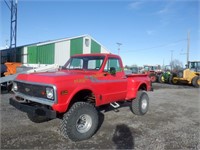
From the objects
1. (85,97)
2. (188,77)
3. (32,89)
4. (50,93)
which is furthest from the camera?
(188,77)

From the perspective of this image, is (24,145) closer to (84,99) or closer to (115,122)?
(84,99)

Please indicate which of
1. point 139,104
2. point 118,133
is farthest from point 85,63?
point 139,104

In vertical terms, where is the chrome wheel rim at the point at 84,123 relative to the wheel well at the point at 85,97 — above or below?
below

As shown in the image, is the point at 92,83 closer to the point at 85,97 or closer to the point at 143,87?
the point at 85,97

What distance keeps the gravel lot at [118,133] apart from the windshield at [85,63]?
5.61ft

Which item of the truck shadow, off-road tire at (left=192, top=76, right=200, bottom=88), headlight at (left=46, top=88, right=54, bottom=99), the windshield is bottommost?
the truck shadow

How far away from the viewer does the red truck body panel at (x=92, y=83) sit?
4.67m

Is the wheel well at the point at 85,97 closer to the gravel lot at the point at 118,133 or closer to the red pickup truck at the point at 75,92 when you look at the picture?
the red pickup truck at the point at 75,92

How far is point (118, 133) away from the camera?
5559mm

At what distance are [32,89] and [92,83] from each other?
146 cm

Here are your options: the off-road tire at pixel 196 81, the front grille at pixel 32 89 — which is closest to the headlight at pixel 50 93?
the front grille at pixel 32 89

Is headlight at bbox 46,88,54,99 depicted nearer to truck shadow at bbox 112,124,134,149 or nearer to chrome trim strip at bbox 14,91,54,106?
chrome trim strip at bbox 14,91,54,106

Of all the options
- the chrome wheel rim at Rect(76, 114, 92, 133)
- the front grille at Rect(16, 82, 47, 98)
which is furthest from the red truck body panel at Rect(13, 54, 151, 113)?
the chrome wheel rim at Rect(76, 114, 92, 133)

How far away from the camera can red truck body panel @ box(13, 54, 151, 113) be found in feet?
15.3
